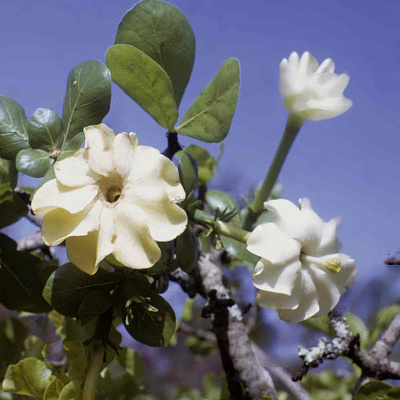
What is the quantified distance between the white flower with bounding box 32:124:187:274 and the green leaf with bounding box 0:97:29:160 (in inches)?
7.2

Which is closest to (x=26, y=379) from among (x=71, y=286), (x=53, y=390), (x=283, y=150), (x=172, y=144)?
(x=53, y=390)

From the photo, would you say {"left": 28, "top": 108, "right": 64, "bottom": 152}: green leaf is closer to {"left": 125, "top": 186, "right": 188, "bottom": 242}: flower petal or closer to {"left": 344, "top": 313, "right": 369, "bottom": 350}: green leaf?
{"left": 125, "top": 186, "right": 188, "bottom": 242}: flower petal

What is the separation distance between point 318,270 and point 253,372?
1.24 ft

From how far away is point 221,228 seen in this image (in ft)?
1.93

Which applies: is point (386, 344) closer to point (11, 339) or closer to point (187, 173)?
point (187, 173)

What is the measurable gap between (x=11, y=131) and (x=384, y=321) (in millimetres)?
A: 900

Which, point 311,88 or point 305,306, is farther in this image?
point 311,88

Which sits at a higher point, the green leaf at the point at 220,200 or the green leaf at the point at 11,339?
the green leaf at the point at 220,200

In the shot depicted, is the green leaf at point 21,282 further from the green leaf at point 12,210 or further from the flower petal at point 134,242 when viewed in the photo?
the flower petal at point 134,242

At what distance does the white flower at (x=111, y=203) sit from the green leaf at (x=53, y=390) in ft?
0.76

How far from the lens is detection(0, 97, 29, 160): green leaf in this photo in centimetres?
61

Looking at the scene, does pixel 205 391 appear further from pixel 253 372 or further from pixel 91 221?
pixel 91 221

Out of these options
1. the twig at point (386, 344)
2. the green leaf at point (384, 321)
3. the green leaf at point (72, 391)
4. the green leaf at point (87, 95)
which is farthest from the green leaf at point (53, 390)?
the green leaf at point (384, 321)

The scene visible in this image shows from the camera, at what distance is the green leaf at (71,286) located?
56 centimetres
